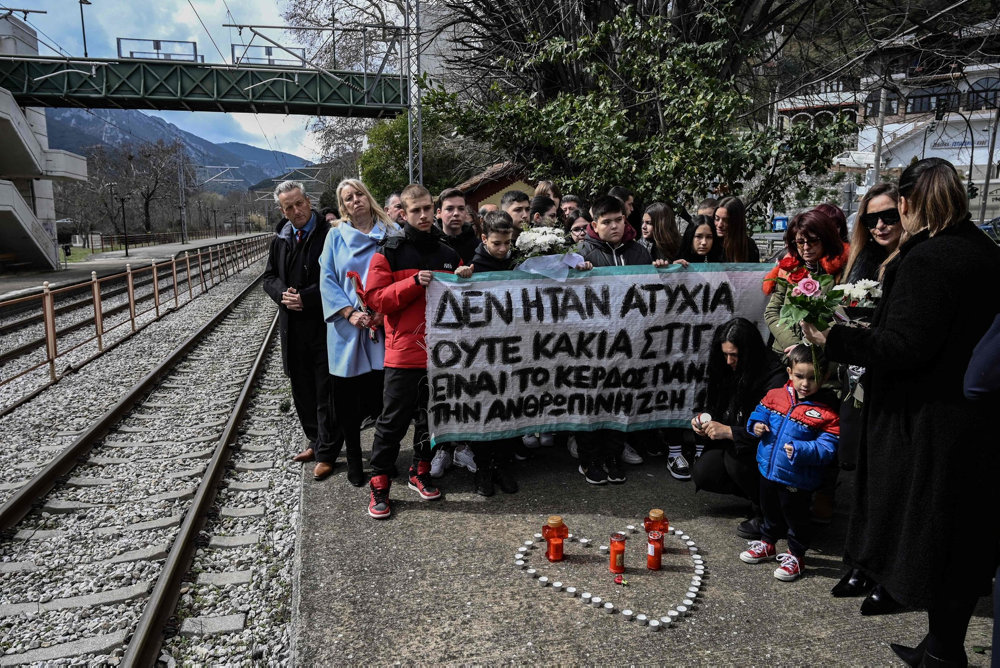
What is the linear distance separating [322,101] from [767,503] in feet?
106

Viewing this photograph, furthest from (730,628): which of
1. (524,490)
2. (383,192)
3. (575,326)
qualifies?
(383,192)

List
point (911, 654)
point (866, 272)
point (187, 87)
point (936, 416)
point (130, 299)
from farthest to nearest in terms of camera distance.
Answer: point (187, 87)
point (130, 299)
point (866, 272)
point (911, 654)
point (936, 416)

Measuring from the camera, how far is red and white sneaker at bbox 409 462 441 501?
4.89m

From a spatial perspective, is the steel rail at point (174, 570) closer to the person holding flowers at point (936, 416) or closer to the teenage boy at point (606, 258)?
the teenage boy at point (606, 258)

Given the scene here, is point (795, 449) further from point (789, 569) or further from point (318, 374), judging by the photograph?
point (318, 374)

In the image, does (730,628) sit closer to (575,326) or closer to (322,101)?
(575,326)

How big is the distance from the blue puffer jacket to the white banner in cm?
136

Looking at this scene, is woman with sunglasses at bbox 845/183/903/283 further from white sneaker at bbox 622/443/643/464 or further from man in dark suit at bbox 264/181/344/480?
man in dark suit at bbox 264/181/344/480

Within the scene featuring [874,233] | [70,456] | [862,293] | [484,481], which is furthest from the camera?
[70,456]

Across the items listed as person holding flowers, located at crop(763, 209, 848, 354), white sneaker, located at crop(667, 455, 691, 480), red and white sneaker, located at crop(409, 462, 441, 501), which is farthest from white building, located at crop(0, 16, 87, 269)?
person holding flowers, located at crop(763, 209, 848, 354)

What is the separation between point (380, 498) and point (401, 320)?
1237 millimetres

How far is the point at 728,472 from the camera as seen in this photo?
4.28m

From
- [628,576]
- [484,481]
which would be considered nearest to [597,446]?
[484,481]

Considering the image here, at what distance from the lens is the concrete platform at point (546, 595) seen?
3.16 metres
